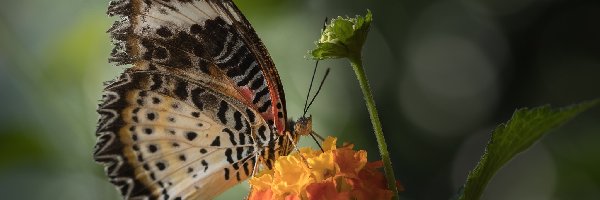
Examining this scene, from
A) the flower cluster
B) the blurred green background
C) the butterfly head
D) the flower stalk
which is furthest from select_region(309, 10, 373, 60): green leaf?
the blurred green background

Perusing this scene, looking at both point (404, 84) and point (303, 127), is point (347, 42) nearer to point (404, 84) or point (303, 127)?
point (303, 127)

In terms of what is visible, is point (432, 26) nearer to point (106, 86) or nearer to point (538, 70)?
Answer: point (538, 70)

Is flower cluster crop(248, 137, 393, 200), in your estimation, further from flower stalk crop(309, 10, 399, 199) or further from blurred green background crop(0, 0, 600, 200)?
blurred green background crop(0, 0, 600, 200)

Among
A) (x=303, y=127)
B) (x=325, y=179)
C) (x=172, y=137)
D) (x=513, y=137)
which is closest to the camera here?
(x=513, y=137)

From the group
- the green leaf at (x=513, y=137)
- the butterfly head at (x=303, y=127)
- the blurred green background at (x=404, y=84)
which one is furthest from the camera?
the blurred green background at (x=404, y=84)

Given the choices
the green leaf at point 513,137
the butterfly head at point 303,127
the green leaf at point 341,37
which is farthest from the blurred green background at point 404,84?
the green leaf at point 513,137

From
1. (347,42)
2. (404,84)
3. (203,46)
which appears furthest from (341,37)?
(404,84)

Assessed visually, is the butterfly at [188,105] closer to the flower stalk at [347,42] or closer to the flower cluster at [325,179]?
the flower cluster at [325,179]
